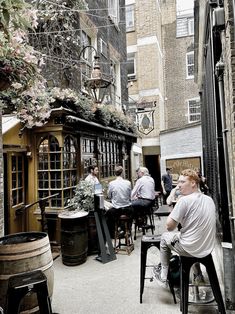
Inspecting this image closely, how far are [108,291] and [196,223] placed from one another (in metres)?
1.73

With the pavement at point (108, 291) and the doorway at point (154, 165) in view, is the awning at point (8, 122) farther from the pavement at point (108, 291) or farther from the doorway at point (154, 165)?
the doorway at point (154, 165)

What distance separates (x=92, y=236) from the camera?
5.50 metres

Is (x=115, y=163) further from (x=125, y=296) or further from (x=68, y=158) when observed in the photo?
(x=125, y=296)

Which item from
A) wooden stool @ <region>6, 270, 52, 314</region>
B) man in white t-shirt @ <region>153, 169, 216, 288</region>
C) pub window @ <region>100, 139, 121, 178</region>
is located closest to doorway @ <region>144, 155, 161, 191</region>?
pub window @ <region>100, 139, 121, 178</region>

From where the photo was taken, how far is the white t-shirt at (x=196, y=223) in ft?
9.66

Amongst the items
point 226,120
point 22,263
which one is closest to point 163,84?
point 226,120

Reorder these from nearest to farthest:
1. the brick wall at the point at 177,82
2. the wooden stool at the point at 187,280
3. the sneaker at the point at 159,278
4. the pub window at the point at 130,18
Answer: the wooden stool at the point at 187,280
the sneaker at the point at 159,278
the pub window at the point at 130,18
the brick wall at the point at 177,82

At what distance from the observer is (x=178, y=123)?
1733 centimetres

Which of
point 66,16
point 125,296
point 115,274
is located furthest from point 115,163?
point 125,296

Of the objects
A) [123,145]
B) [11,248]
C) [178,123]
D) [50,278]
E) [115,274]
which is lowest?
[115,274]

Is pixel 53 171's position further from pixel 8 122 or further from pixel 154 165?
pixel 154 165

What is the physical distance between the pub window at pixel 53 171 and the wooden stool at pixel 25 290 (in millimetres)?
3306

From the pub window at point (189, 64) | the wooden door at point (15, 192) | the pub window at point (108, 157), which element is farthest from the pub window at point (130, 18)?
the wooden door at point (15, 192)

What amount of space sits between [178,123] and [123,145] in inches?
302
